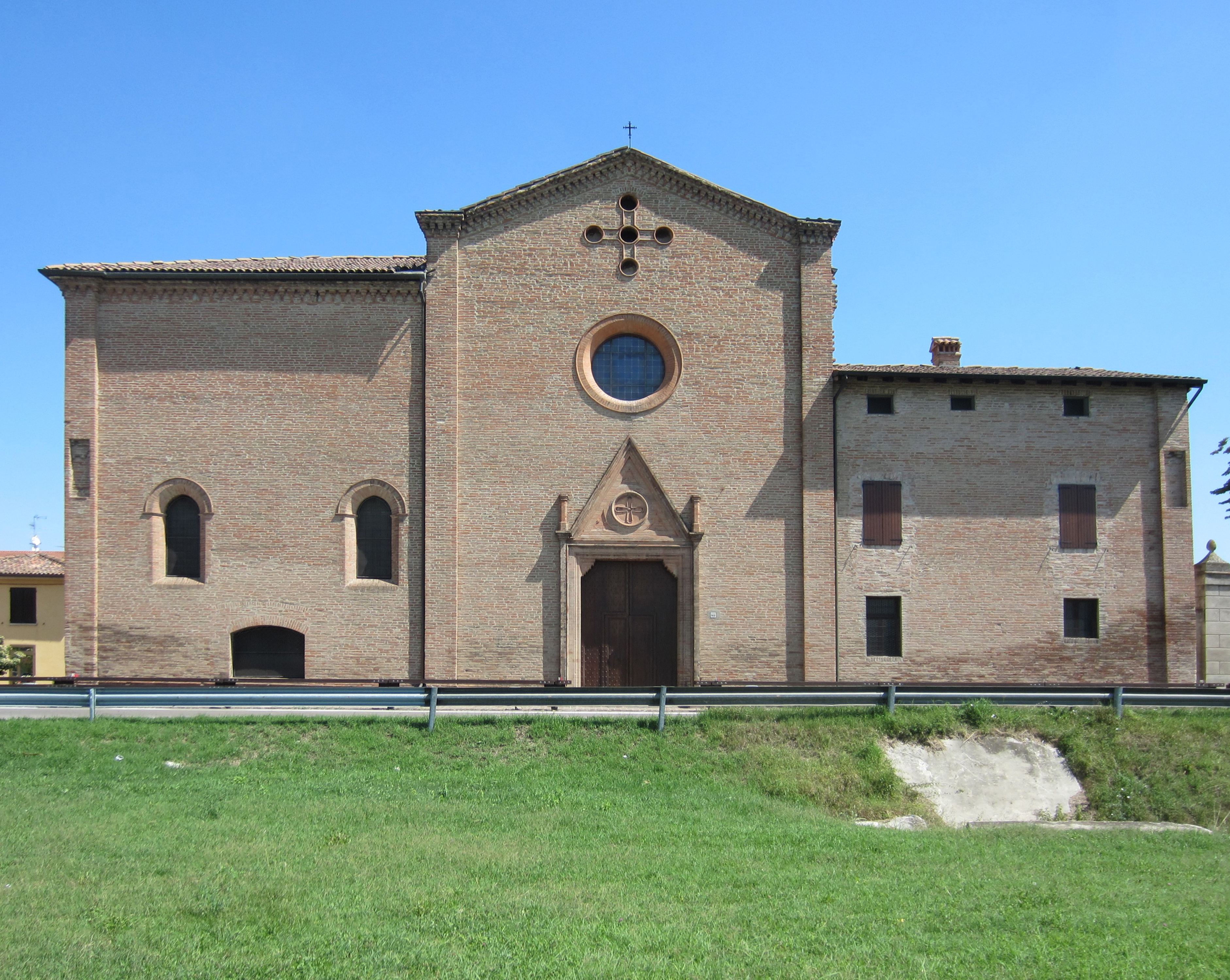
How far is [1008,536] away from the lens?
20906mm

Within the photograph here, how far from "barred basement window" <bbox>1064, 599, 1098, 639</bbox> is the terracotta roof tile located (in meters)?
16.9

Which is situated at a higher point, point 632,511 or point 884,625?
point 632,511

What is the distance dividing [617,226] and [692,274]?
6.78 feet

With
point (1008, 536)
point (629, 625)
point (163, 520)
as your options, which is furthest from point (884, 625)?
point (163, 520)

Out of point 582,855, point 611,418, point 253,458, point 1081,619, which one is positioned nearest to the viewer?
point 582,855

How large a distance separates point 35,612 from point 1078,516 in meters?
32.4

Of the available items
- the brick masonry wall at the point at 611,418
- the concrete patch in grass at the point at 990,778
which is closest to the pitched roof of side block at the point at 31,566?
the brick masonry wall at the point at 611,418

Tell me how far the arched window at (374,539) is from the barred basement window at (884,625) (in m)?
11.0

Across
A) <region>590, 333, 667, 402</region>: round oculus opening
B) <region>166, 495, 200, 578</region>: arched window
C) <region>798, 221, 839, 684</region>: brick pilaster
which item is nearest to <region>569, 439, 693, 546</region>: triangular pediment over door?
<region>590, 333, 667, 402</region>: round oculus opening

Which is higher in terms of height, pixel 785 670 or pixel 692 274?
pixel 692 274

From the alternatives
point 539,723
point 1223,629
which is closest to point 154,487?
point 539,723

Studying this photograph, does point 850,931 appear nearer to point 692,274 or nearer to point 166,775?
point 166,775

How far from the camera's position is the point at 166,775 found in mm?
13156

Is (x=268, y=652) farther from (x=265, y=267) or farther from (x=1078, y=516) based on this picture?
(x=1078, y=516)
